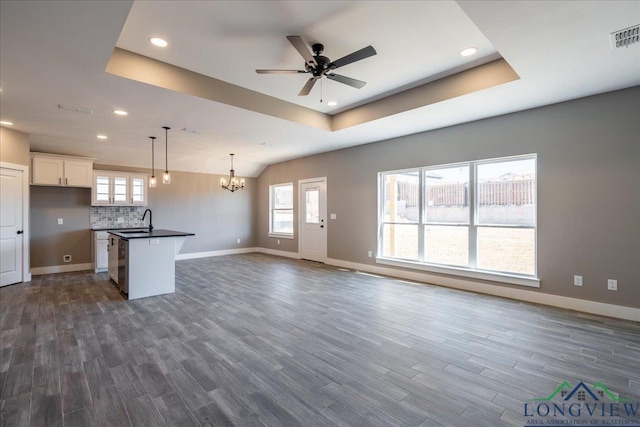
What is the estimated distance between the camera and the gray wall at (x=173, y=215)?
6172 mm

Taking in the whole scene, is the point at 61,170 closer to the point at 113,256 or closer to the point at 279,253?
the point at 113,256

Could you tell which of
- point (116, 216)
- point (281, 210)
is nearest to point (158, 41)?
point (116, 216)

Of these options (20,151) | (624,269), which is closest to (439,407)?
(624,269)

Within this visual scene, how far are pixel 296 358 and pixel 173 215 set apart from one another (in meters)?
6.61

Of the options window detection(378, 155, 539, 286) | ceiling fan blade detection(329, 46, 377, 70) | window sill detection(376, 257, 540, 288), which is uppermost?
ceiling fan blade detection(329, 46, 377, 70)

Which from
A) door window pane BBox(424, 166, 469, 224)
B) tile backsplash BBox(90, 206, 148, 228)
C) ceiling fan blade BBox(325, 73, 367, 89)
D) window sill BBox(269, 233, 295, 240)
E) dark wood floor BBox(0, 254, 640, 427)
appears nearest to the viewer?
dark wood floor BBox(0, 254, 640, 427)

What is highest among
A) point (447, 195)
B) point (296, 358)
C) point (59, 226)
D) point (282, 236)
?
point (447, 195)

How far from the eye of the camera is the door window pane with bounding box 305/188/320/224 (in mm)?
7589

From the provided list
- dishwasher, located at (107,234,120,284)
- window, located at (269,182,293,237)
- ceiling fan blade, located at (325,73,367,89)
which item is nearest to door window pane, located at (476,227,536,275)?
ceiling fan blade, located at (325,73,367,89)

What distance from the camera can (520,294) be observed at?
14.0 feet

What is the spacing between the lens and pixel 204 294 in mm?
4625

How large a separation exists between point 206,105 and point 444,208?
4.19 metres

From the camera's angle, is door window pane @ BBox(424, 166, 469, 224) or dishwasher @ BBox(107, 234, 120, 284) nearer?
door window pane @ BBox(424, 166, 469, 224)

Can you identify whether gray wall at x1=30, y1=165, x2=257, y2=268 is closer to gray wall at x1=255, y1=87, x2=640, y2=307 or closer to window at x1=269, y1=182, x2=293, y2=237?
window at x1=269, y1=182, x2=293, y2=237
